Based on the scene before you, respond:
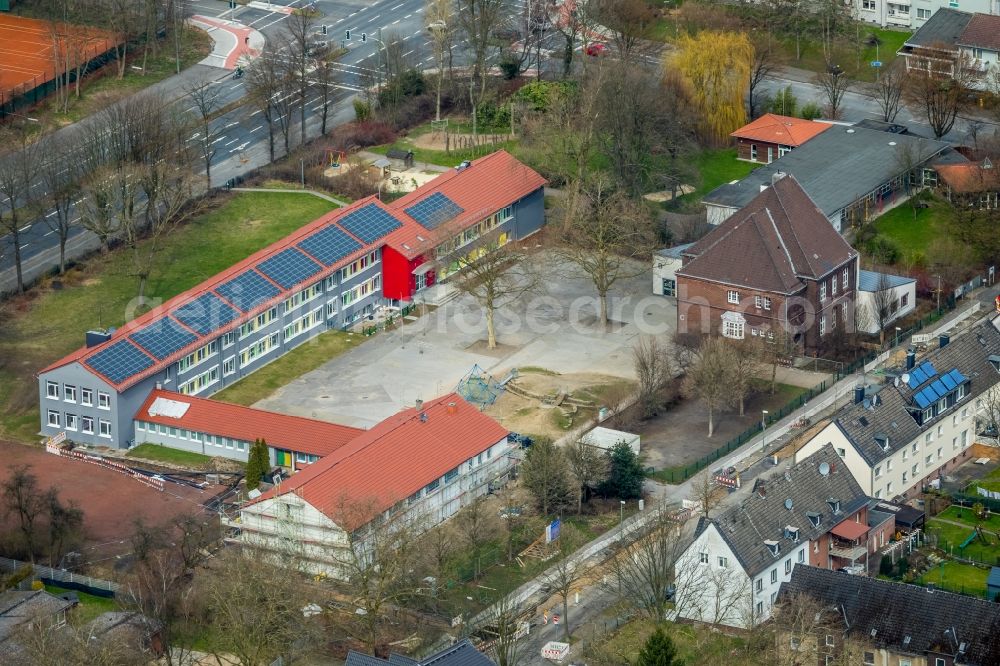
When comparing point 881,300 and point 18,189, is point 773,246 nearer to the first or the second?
point 881,300

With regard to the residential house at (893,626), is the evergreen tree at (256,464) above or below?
below

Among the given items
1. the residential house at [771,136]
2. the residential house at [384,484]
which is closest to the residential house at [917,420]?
the residential house at [384,484]

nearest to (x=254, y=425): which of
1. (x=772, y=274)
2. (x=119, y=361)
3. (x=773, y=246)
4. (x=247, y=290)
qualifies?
(x=119, y=361)

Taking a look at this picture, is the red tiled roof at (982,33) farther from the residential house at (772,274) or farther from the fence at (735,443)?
the fence at (735,443)

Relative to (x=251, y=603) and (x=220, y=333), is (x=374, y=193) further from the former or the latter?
(x=251, y=603)

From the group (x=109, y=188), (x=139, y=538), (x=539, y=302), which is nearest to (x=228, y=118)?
(x=109, y=188)

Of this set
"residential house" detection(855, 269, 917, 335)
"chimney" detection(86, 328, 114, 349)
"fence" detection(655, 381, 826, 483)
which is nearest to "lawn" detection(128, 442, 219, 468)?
"chimney" detection(86, 328, 114, 349)
